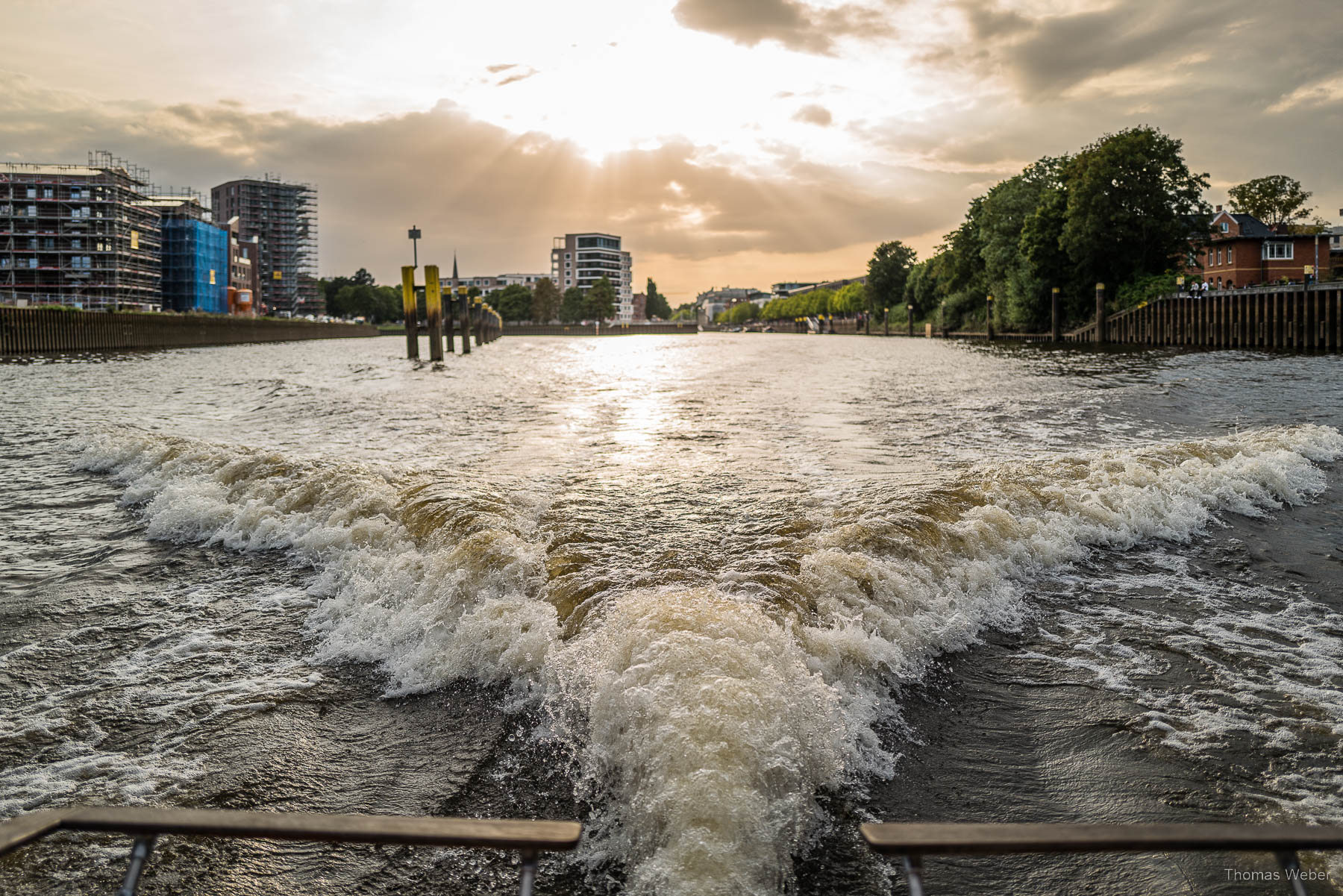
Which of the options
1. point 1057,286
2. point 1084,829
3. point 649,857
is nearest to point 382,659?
point 649,857

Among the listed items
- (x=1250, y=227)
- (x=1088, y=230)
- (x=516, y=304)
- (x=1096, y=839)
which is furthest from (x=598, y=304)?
(x=1096, y=839)

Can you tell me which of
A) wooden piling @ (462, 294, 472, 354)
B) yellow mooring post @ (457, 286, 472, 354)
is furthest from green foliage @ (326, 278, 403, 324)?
wooden piling @ (462, 294, 472, 354)

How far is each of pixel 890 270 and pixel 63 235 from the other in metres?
106

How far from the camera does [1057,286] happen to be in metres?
58.6

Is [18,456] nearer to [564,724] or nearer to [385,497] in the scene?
[385,497]

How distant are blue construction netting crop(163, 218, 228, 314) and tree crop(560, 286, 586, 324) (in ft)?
262

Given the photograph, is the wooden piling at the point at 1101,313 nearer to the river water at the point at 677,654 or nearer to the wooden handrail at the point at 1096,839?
the river water at the point at 677,654

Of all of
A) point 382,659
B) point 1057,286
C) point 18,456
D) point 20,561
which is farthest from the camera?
point 1057,286

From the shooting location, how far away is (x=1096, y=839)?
181 cm

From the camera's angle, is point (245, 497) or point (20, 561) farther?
point (245, 497)

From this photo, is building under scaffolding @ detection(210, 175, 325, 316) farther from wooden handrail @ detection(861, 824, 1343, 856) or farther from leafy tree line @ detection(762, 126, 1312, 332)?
wooden handrail @ detection(861, 824, 1343, 856)

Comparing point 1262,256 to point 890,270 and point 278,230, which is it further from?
point 278,230

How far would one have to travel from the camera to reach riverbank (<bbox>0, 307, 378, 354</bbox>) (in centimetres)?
3452

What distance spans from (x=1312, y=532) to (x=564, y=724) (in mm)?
6616
